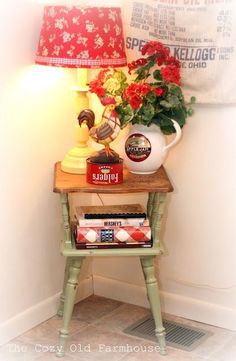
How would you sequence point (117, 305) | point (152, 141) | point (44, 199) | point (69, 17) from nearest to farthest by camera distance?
point (69, 17)
point (152, 141)
point (44, 199)
point (117, 305)

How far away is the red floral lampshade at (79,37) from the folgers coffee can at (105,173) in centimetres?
37

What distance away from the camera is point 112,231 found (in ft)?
8.07

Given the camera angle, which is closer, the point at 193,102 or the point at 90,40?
the point at 90,40

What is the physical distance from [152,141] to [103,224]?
374 mm

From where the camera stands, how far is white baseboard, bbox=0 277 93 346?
2.61 metres

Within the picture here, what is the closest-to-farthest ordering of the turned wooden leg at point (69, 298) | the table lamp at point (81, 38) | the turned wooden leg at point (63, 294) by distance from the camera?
the table lamp at point (81, 38)
the turned wooden leg at point (69, 298)
the turned wooden leg at point (63, 294)

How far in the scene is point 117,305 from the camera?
2.98 m

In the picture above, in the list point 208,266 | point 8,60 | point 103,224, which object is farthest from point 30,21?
point 208,266

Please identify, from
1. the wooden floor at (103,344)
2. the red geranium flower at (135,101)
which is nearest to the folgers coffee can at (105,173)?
the red geranium flower at (135,101)

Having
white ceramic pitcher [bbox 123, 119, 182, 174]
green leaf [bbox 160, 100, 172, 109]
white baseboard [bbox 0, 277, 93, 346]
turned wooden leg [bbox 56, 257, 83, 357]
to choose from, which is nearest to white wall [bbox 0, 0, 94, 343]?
white baseboard [bbox 0, 277, 93, 346]

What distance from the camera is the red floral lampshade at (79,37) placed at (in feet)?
7.77

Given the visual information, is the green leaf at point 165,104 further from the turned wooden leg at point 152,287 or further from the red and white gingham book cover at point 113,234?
the turned wooden leg at point 152,287

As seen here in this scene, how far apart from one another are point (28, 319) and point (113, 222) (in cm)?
60

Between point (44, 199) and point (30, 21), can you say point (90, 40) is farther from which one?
point (44, 199)
